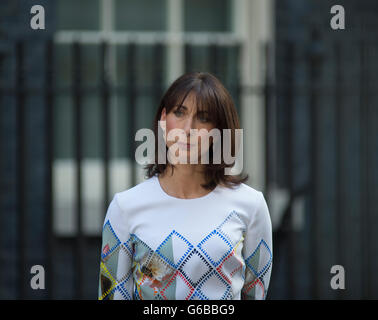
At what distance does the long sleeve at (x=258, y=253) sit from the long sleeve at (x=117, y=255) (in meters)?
0.37

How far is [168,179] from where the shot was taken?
2.11m

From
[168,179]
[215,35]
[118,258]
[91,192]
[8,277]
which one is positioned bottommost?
[8,277]

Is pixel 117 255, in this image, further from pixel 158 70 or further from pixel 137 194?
pixel 158 70

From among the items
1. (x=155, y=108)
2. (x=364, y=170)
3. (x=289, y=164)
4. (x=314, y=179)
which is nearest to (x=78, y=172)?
(x=155, y=108)

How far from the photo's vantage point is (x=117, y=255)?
6.79 ft

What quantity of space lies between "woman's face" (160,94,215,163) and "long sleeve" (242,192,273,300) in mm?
278

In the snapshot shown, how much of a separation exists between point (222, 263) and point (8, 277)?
4104 mm

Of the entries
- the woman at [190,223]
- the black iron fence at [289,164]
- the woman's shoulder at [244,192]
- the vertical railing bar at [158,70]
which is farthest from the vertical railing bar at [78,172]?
the woman's shoulder at [244,192]

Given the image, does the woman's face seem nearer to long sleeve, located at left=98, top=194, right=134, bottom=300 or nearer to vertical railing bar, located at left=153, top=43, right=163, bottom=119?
long sleeve, located at left=98, top=194, right=134, bottom=300

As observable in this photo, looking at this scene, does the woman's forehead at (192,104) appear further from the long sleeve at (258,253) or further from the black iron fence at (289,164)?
the black iron fence at (289,164)

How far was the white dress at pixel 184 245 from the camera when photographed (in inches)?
77.5

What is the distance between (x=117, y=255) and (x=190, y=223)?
0.26 metres
